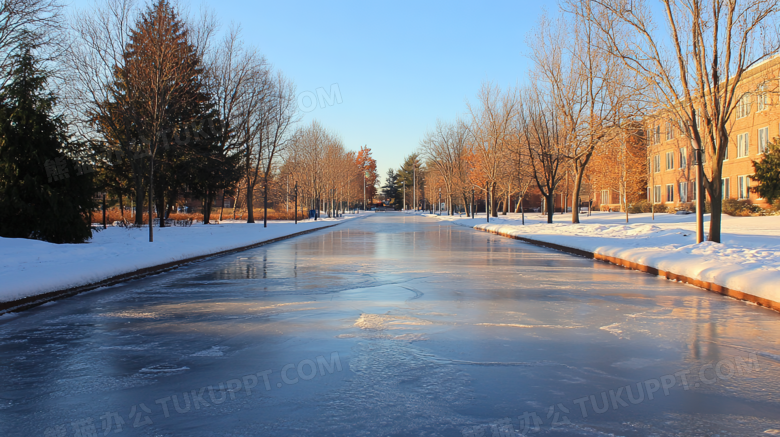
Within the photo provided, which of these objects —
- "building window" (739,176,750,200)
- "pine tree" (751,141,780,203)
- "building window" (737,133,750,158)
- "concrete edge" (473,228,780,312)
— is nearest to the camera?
"concrete edge" (473,228,780,312)

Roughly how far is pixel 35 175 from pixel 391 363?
17519mm

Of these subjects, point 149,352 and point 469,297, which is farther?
point 469,297

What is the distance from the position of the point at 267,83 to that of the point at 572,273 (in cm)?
3477

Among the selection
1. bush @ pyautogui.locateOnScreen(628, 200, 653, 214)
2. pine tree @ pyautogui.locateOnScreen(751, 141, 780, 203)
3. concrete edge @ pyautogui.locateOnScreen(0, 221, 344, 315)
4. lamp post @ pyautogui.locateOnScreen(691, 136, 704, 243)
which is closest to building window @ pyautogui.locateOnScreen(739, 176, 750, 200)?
pine tree @ pyautogui.locateOnScreen(751, 141, 780, 203)

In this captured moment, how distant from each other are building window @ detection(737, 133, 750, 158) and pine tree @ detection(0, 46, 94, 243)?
4723 centimetres

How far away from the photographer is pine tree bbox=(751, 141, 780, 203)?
1555 inches

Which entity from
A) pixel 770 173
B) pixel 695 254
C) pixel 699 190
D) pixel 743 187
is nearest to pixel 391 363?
pixel 695 254

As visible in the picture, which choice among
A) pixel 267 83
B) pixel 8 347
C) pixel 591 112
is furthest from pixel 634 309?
pixel 267 83

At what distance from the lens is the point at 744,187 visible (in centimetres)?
4900

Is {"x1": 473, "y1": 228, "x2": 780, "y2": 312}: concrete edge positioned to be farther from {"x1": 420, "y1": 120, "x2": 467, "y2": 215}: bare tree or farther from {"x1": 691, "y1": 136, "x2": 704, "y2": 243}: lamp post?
{"x1": 420, "y1": 120, "x2": 467, "y2": 215}: bare tree

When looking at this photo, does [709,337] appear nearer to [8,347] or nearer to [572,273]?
[572,273]

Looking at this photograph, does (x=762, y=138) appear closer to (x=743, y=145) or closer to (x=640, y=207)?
(x=743, y=145)

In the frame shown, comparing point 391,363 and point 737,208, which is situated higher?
point 737,208

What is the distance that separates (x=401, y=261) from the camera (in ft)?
61.1
